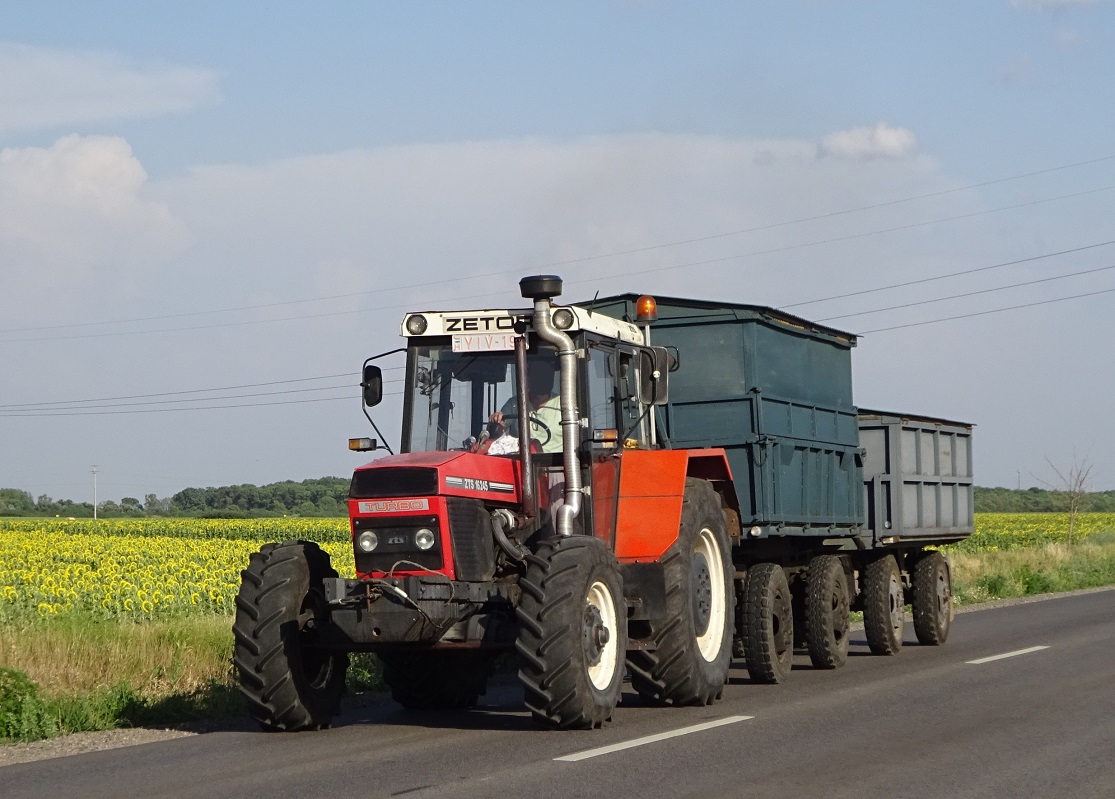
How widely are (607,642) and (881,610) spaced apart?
24.2 ft

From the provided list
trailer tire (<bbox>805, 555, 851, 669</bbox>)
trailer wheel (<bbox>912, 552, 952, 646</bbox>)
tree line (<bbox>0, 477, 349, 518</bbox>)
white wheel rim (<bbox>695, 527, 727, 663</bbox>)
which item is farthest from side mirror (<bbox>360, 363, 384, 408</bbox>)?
tree line (<bbox>0, 477, 349, 518</bbox>)

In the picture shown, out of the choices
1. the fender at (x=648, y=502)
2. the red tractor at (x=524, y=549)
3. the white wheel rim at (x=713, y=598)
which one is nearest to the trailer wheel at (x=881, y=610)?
the red tractor at (x=524, y=549)

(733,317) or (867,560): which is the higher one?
(733,317)

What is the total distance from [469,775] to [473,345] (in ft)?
12.7

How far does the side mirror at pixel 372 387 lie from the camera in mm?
11148

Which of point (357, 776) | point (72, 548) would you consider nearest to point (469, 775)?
point (357, 776)

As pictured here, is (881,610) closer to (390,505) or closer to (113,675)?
(390,505)

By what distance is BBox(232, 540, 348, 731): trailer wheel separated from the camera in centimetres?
1025

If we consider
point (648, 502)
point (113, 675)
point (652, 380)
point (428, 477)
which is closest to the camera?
point (428, 477)

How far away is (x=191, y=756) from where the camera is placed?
373 inches

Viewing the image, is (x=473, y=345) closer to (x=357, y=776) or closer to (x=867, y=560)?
(x=357, y=776)

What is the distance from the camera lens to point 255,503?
11338cm

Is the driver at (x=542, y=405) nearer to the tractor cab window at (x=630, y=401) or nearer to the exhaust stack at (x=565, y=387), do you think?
the exhaust stack at (x=565, y=387)

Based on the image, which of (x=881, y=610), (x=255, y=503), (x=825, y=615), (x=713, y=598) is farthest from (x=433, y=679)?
(x=255, y=503)
